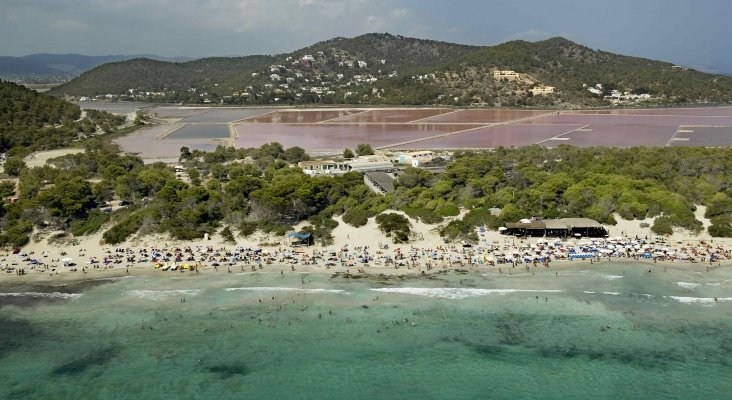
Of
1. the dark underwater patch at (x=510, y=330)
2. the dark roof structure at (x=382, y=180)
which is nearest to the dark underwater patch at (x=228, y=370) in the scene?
the dark underwater patch at (x=510, y=330)

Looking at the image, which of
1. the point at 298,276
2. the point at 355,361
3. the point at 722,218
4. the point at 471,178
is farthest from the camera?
the point at 471,178

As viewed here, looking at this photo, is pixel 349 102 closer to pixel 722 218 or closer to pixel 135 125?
pixel 135 125

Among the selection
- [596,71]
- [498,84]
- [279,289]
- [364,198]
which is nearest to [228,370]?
[279,289]

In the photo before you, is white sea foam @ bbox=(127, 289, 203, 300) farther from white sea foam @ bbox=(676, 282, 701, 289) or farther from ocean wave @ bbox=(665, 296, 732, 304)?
white sea foam @ bbox=(676, 282, 701, 289)

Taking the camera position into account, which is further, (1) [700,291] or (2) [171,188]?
(2) [171,188]

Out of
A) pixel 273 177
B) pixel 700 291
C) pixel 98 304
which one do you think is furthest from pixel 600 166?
pixel 98 304

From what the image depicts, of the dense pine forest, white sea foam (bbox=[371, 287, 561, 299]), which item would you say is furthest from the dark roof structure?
white sea foam (bbox=[371, 287, 561, 299])

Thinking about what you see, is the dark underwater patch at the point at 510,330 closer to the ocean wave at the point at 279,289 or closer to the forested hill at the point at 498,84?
the ocean wave at the point at 279,289
